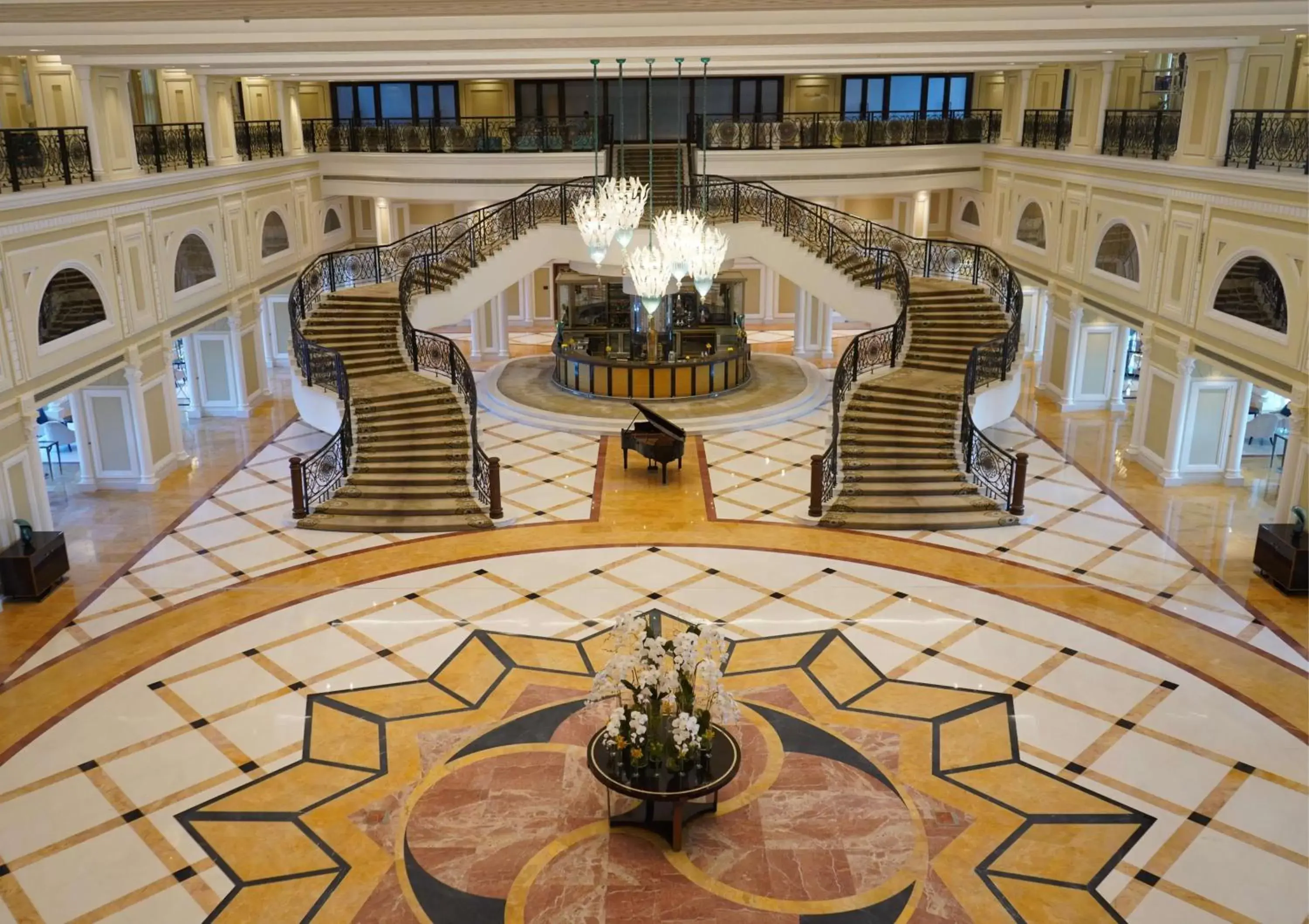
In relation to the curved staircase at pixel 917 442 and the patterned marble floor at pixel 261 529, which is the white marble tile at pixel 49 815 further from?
the curved staircase at pixel 917 442

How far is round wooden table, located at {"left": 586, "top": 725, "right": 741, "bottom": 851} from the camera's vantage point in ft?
19.9

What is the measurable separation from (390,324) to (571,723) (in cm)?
Result: 908

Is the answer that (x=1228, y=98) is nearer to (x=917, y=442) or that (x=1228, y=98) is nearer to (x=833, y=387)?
(x=917, y=442)

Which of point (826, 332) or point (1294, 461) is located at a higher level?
point (1294, 461)

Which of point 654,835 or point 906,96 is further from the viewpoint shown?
point 906,96

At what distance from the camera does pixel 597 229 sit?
43.1 ft

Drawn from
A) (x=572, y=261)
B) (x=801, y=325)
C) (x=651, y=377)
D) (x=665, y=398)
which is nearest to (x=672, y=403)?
(x=665, y=398)

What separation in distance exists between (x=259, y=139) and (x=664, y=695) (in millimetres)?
14158

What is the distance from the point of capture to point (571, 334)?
18.4 m

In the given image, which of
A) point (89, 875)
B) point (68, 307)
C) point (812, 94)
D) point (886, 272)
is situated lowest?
point (89, 875)

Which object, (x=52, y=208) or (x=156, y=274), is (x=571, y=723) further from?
(x=156, y=274)

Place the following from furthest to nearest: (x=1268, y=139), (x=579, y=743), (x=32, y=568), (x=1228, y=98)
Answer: (x=1228, y=98) < (x=1268, y=139) < (x=32, y=568) < (x=579, y=743)

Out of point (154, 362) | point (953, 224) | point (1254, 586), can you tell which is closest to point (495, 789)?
point (1254, 586)

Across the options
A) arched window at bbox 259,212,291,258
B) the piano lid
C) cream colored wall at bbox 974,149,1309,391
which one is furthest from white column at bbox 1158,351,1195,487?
arched window at bbox 259,212,291,258
